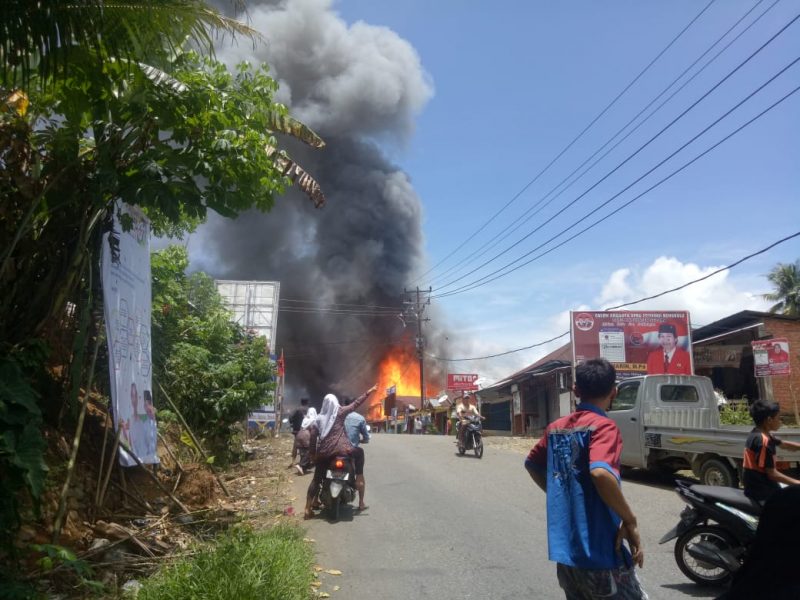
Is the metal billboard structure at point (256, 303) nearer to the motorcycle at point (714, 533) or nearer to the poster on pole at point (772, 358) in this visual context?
the poster on pole at point (772, 358)

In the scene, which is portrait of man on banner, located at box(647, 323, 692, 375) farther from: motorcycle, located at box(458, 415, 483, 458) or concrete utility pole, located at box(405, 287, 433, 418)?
concrete utility pole, located at box(405, 287, 433, 418)

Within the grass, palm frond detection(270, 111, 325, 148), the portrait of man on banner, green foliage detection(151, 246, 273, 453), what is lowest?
the grass

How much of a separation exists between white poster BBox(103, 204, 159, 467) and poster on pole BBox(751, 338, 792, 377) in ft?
42.4

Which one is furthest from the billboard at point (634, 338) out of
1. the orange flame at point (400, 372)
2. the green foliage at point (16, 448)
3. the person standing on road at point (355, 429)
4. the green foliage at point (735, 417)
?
the green foliage at point (16, 448)

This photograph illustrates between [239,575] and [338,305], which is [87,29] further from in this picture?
[338,305]

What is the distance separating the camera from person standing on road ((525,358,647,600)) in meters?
2.39

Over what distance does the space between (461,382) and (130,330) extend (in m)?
32.3

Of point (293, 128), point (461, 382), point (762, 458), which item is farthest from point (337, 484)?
point (461, 382)

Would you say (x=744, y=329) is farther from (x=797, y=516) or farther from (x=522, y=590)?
(x=797, y=516)

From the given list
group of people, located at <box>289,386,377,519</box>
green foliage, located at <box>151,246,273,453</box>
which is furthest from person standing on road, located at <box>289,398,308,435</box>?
group of people, located at <box>289,386,377,519</box>

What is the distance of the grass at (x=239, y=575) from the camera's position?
12.4 feet

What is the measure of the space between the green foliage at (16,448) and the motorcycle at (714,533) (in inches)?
181

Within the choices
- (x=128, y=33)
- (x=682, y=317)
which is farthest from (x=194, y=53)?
(x=682, y=317)

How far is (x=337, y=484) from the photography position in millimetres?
7258
